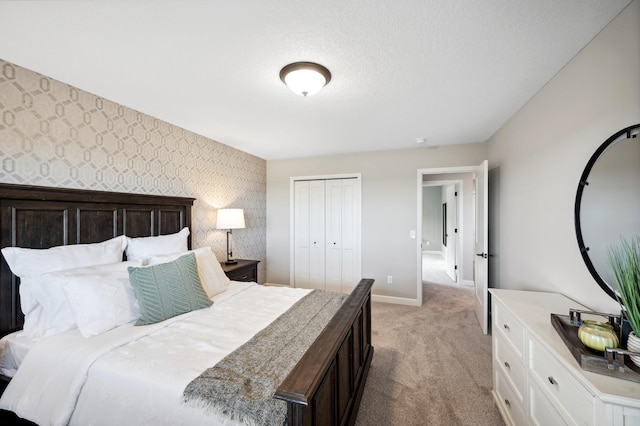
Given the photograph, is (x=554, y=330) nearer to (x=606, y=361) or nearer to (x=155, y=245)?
(x=606, y=361)

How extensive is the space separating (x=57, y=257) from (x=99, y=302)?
19.3 inches

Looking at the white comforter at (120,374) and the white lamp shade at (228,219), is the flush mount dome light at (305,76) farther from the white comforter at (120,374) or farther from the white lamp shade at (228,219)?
the white lamp shade at (228,219)

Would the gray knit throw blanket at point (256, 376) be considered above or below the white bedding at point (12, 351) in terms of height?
above

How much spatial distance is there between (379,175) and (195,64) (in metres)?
3.06

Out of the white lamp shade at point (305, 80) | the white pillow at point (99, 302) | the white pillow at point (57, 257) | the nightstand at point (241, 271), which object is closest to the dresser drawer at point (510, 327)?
the white lamp shade at point (305, 80)

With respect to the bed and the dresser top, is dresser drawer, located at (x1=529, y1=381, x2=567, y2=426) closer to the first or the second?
the dresser top

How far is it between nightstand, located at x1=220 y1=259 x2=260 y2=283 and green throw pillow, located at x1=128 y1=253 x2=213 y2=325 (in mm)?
1033

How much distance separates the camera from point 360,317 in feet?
7.01

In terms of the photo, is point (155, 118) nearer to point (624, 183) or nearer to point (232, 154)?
point (232, 154)

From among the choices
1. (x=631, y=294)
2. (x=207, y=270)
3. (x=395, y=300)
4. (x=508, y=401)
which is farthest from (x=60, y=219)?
(x=395, y=300)

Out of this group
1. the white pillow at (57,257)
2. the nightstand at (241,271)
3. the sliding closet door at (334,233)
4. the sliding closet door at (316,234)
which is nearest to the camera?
the white pillow at (57,257)

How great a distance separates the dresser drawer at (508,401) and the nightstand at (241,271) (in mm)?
2716

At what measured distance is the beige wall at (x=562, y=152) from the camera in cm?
135

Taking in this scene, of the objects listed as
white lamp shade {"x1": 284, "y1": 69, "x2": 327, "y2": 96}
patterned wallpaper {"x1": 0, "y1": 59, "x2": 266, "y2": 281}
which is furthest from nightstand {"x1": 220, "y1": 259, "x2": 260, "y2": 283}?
white lamp shade {"x1": 284, "y1": 69, "x2": 327, "y2": 96}
